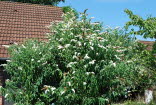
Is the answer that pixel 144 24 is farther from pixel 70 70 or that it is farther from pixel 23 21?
Result: pixel 23 21

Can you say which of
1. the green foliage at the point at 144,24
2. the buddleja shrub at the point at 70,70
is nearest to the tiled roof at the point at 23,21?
Answer: the buddleja shrub at the point at 70,70

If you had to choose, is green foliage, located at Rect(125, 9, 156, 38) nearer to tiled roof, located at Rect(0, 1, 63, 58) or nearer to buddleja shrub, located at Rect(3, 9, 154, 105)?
buddleja shrub, located at Rect(3, 9, 154, 105)

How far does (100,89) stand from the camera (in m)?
7.69

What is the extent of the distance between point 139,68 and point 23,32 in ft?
18.2

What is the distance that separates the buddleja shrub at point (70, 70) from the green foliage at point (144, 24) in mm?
3041

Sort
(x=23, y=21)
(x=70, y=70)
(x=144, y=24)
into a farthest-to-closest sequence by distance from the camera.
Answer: (x=23, y=21), (x=144, y=24), (x=70, y=70)

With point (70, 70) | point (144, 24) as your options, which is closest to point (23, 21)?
point (144, 24)

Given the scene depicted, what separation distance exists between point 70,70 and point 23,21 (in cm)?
Result: 664

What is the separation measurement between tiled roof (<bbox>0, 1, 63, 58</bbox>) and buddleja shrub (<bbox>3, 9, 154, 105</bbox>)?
8.85 feet

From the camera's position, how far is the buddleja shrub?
23.4 ft

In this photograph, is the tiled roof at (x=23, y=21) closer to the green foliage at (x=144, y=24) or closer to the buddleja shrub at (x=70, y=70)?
the buddleja shrub at (x=70, y=70)

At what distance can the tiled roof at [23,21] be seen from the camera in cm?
1147

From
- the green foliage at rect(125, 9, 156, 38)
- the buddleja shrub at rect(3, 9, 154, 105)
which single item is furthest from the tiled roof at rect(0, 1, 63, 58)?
the green foliage at rect(125, 9, 156, 38)

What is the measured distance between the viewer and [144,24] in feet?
36.0
